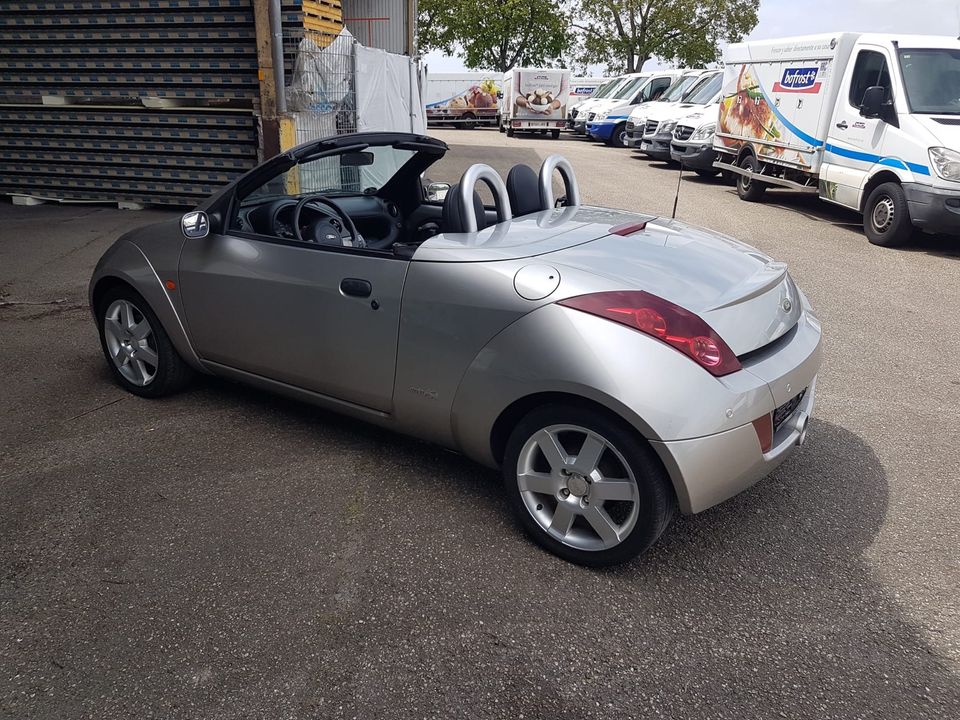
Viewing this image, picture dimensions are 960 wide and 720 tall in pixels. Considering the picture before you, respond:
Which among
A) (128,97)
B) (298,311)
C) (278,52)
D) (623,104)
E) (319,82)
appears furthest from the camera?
(623,104)

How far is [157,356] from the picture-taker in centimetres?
422

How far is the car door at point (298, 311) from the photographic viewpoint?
128 inches

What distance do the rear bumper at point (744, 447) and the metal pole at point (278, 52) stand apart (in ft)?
26.8

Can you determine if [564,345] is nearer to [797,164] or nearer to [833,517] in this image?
[833,517]

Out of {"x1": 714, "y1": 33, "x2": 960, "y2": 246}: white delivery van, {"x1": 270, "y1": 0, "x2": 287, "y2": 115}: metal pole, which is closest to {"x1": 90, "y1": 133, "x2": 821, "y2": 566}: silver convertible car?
{"x1": 270, "y1": 0, "x2": 287, "y2": 115}: metal pole

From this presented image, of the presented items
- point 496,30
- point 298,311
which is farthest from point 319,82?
point 496,30

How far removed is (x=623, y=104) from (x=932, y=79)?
50.9 ft

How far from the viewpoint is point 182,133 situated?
10.4 meters

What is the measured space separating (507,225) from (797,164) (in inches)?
365

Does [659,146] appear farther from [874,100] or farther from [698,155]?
[874,100]

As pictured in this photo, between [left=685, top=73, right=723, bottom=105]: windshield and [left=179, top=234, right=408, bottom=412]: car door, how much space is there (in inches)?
584

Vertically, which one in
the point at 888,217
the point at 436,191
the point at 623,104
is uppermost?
the point at 623,104

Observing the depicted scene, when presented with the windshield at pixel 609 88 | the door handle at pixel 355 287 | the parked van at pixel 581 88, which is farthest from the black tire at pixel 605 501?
the parked van at pixel 581 88

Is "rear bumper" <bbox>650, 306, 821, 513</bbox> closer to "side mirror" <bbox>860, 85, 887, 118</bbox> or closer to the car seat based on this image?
the car seat
